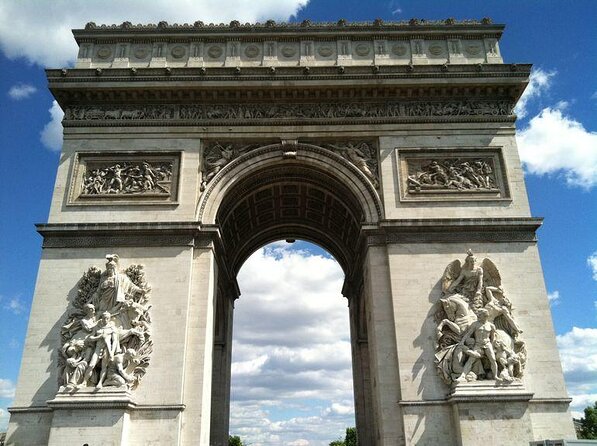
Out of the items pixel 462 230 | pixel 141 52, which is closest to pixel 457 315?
pixel 462 230

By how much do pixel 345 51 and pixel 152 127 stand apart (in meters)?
8.86

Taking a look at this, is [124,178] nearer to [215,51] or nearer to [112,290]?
[112,290]

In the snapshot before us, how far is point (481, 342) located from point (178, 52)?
1702 centimetres

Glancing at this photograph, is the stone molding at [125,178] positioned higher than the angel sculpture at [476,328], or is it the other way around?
the stone molding at [125,178]

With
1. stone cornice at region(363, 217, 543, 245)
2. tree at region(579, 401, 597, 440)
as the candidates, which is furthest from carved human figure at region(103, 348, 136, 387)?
tree at region(579, 401, 597, 440)

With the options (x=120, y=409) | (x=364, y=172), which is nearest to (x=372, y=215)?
(x=364, y=172)

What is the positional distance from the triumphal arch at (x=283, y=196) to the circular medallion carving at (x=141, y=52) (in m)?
0.12

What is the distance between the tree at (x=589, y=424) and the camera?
157ft

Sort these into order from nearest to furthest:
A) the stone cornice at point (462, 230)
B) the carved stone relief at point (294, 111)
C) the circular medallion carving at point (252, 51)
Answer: the stone cornice at point (462, 230)
the carved stone relief at point (294, 111)
the circular medallion carving at point (252, 51)

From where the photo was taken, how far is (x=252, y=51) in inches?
914

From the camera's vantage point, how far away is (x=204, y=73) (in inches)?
849

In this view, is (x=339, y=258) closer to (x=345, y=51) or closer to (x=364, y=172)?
(x=364, y=172)

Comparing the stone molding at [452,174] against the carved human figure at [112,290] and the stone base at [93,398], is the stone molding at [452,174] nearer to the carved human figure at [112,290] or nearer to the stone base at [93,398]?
the carved human figure at [112,290]

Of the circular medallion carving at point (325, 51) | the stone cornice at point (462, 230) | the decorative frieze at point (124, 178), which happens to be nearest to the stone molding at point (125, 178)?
the decorative frieze at point (124, 178)
